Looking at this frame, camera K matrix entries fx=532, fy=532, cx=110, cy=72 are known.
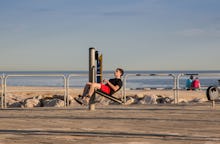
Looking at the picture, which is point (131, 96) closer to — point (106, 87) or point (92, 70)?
point (92, 70)

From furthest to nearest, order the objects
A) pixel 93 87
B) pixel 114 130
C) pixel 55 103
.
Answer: pixel 55 103, pixel 93 87, pixel 114 130

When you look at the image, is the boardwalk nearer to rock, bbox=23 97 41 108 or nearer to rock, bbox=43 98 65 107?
rock, bbox=43 98 65 107

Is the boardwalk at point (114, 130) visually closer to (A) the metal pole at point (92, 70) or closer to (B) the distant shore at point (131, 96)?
(A) the metal pole at point (92, 70)

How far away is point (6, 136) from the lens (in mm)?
8047

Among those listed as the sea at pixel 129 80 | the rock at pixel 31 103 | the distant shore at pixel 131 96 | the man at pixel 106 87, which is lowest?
the rock at pixel 31 103

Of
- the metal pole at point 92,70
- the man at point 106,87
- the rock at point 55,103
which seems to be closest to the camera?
the man at point 106,87

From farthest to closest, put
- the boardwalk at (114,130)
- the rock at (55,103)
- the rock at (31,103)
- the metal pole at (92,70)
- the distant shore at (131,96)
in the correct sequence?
the distant shore at (131,96), the rock at (31,103), the rock at (55,103), the metal pole at (92,70), the boardwalk at (114,130)

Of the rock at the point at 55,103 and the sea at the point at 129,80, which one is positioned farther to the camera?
the rock at the point at 55,103

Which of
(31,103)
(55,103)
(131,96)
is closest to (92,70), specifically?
(55,103)

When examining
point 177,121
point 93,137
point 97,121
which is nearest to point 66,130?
point 93,137

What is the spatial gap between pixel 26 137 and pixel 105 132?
4.40ft

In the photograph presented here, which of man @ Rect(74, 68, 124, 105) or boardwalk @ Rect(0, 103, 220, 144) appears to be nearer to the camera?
boardwalk @ Rect(0, 103, 220, 144)

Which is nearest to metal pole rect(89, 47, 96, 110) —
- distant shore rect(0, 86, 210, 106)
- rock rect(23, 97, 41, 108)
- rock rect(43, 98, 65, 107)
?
distant shore rect(0, 86, 210, 106)

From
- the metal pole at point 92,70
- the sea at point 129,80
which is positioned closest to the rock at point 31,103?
the sea at point 129,80
